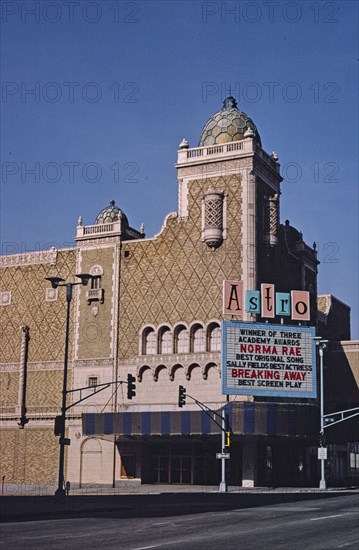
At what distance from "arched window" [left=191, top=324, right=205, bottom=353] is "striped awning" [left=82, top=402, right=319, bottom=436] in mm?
5565

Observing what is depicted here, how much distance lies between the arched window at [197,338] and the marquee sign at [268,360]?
4.01 meters

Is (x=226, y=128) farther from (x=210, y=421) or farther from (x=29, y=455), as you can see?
(x=29, y=455)

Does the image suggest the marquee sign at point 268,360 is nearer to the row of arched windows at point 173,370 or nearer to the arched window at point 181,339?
the row of arched windows at point 173,370

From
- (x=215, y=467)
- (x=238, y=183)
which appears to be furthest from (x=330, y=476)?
(x=238, y=183)

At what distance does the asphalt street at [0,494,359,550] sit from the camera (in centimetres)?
1953

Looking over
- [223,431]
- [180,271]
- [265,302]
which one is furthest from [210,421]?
[180,271]

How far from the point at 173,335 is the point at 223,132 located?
61.2ft

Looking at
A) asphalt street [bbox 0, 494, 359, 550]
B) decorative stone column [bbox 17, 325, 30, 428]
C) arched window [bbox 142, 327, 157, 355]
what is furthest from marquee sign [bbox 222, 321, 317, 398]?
asphalt street [bbox 0, 494, 359, 550]

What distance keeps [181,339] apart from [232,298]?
666 centimetres

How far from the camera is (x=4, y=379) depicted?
77.2 m

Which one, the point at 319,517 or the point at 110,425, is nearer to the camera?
the point at 319,517

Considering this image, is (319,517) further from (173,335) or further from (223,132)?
(223,132)

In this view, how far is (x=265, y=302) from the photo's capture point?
220ft

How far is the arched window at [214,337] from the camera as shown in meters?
67.2
